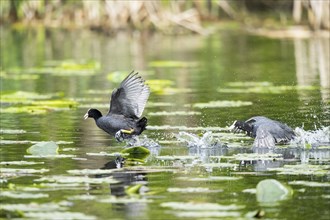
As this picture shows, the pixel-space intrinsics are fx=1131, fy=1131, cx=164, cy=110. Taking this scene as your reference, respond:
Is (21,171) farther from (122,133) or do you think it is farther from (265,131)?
(265,131)

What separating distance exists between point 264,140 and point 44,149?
2.38m

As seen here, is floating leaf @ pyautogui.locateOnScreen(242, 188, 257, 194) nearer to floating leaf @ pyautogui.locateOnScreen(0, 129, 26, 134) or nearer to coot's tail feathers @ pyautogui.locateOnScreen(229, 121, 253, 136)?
coot's tail feathers @ pyautogui.locateOnScreen(229, 121, 253, 136)

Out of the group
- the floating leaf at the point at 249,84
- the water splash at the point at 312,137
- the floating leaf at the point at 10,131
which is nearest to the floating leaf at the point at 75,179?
the water splash at the point at 312,137

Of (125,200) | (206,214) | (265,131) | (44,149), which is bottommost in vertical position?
(206,214)

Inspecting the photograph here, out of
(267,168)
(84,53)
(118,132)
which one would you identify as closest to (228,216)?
(267,168)

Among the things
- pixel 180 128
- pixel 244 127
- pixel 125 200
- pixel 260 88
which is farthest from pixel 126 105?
pixel 260 88

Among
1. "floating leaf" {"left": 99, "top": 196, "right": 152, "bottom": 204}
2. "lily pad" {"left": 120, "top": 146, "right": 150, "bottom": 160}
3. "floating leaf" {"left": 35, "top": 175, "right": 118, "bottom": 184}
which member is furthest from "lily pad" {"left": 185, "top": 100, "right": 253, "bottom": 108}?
"floating leaf" {"left": 99, "top": 196, "right": 152, "bottom": 204}

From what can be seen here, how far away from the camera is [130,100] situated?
13055 mm

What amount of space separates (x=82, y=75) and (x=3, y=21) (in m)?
16.9

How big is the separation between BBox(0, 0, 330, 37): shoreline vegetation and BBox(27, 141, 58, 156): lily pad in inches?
800

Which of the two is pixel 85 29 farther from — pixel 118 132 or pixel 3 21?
pixel 118 132

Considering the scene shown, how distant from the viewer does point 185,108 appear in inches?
666

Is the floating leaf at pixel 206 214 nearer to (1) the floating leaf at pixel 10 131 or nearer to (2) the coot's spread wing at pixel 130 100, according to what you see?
(2) the coot's spread wing at pixel 130 100

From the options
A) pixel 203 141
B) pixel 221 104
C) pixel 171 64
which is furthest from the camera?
pixel 171 64
